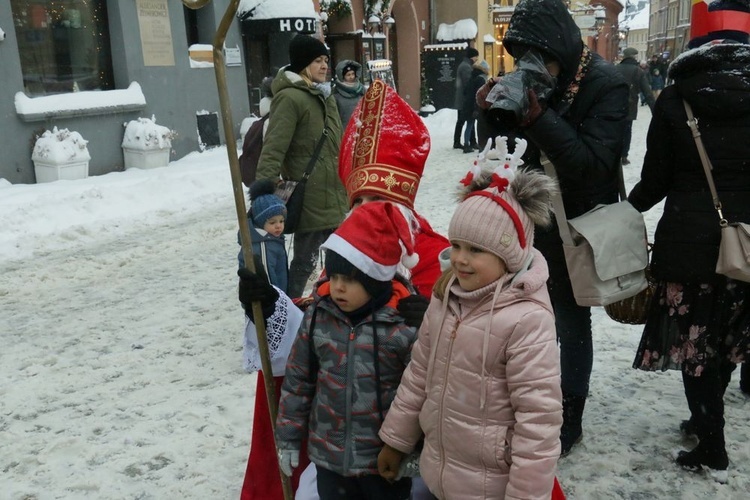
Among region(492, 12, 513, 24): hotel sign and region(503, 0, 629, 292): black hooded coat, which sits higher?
region(492, 12, 513, 24): hotel sign

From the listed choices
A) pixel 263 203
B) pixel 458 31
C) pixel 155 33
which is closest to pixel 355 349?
pixel 263 203

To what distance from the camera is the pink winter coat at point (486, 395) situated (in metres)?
1.95

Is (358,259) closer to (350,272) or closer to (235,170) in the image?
(350,272)

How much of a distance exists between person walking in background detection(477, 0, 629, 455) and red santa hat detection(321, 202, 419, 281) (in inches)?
25.3

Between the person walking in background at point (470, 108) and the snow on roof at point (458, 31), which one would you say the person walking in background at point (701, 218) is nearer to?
the person walking in background at point (470, 108)

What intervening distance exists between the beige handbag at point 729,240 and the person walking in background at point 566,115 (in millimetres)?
282

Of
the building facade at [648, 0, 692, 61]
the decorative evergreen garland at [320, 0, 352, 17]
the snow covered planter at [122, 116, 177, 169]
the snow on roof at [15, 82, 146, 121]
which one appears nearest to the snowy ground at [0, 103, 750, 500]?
the snow on roof at [15, 82, 146, 121]

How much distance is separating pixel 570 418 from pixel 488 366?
141cm

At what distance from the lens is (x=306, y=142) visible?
470 centimetres

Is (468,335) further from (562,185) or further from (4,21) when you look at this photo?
(4,21)

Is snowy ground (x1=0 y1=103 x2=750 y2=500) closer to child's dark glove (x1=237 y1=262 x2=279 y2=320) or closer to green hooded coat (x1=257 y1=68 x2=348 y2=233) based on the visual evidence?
green hooded coat (x1=257 y1=68 x2=348 y2=233)

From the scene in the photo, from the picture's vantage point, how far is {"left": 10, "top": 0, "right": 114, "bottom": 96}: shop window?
426 inches

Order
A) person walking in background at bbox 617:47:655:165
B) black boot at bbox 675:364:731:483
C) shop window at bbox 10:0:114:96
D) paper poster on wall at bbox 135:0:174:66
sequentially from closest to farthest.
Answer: black boot at bbox 675:364:731:483, shop window at bbox 10:0:114:96, person walking in background at bbox 617:47:655:165, paper poster on wall at bbox 135:0:174:66

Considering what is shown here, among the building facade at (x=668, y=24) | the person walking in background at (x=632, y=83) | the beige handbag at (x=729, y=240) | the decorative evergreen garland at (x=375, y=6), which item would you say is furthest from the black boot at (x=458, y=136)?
the building facade at (x=668, y=24)
